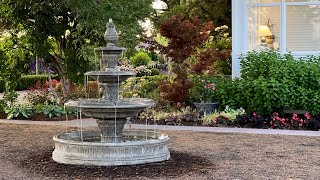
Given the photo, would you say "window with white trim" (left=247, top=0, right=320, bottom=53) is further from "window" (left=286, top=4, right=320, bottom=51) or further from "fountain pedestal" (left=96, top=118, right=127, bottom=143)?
"fountain pedestal" (left=96, top=118, right=127, bottom=143)

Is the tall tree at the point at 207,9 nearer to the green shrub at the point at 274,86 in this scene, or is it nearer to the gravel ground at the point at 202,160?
the green shrub at the point at 274,86

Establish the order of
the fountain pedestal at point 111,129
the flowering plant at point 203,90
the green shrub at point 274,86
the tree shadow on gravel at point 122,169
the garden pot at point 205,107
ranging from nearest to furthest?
the tree shadow on gravel at point 122,169, the fountain pedestal at point 111,129, the green shrub at point 274,86, the garden pot at point 205,107, the flowering plant at point 203,90

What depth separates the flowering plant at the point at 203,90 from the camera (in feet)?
50.2

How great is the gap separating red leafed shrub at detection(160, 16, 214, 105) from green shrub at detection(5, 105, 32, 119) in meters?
3.95

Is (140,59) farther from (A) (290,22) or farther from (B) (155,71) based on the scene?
(A) (290,22)

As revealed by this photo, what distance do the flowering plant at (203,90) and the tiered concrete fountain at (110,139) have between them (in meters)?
5.79

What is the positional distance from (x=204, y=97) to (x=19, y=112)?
531 centimetres

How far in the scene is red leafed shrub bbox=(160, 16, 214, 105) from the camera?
1490 cm

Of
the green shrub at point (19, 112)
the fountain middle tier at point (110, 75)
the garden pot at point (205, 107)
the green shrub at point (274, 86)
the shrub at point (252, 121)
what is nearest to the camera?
the fountain middle tier at point (110, 75)

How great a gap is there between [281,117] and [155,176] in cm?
728

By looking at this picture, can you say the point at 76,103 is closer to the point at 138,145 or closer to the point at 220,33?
the point at 138,145

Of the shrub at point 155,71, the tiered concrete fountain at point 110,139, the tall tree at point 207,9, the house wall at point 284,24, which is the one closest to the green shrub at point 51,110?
the house wall at point 284,24

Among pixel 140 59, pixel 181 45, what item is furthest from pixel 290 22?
pixel 140 59

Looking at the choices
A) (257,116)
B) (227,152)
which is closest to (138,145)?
(227,152)
